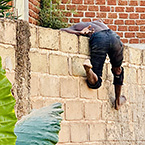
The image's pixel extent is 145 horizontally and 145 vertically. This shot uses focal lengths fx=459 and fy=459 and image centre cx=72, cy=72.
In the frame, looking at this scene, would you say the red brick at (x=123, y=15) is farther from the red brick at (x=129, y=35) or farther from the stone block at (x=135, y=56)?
the stone block at (x=135, y=56)

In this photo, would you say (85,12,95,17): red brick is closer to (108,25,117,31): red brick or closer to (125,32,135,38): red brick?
(108,25,117,31): red brick

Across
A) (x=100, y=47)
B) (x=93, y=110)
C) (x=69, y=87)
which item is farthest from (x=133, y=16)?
(x=69, y=87)

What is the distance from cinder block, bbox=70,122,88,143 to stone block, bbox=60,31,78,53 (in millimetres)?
733

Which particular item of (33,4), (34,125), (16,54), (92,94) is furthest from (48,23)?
(34,125)

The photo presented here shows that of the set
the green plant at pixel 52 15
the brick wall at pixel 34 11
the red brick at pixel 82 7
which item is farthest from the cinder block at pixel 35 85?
the red brick at pixel 82 7

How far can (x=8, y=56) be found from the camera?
356 centimetres

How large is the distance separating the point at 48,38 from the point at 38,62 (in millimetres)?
265

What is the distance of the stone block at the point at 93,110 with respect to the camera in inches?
185

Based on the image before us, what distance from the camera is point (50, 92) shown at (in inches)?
167

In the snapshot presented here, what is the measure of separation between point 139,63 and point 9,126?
16.8 ft

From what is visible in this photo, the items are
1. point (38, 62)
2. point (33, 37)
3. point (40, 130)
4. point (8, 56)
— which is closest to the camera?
point (40, 130)

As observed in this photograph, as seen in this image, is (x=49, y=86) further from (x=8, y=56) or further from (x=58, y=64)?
(x=8, y=56)

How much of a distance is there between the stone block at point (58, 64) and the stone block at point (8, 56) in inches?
27.5

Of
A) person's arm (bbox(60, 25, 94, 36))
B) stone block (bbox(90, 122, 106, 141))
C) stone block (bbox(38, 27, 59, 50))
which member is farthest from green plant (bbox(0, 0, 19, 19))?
stone block (bbox(90, 122, 106, 141))
